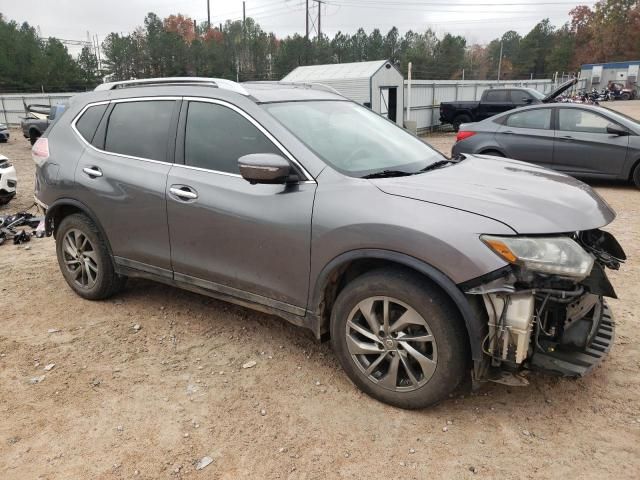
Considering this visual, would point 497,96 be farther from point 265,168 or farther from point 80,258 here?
point 265,168

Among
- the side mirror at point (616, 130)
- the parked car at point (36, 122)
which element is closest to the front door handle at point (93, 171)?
the side mirror at point (616, 130)

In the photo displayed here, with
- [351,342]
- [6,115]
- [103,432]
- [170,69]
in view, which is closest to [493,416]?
[351,342]

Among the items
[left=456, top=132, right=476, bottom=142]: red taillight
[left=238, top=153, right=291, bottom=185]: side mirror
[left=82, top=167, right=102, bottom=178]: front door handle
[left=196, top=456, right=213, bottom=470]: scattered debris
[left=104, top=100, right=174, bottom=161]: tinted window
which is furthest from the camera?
[left=456, top=132, right=476, bottom=142]: red taillight

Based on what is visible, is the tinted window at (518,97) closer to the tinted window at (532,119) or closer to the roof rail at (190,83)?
the tinted window at (532,119)

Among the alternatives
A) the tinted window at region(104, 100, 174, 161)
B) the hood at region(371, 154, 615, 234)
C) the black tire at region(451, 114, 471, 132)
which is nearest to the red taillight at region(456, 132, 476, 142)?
the hood at region(371, 154, 615, 234)

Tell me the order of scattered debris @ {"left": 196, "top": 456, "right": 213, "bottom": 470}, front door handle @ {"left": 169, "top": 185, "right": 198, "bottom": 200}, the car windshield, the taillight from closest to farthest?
scattered debris @ {"left": 196, "top": 456, "right": 213, "bottom": 470}, the car windshield, front door handle @ {"left": 169, "top": 185, "right": 198, "bottom": 200}, the taillight

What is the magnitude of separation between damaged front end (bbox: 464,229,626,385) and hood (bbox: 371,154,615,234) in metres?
0.10

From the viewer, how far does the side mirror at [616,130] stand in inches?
326

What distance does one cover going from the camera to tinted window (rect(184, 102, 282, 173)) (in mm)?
3303

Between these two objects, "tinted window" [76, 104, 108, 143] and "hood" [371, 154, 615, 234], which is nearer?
"hood" [371, 154, 615, 234]

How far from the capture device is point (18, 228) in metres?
6.86

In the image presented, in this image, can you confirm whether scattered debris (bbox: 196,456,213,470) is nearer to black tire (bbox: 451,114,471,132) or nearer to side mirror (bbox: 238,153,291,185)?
side mirror (bbox: 238,153,291,185)

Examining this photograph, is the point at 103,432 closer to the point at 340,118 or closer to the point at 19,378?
the point at 19,378

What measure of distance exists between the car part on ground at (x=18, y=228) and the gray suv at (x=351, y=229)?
8.81 ft
